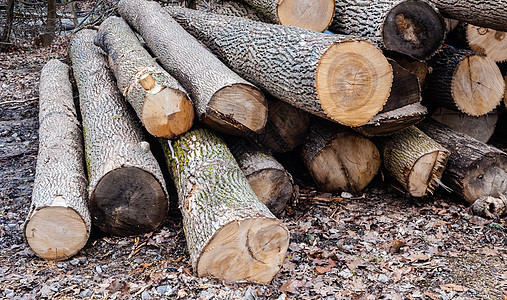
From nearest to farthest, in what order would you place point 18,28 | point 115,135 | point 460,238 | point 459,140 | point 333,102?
point 333,102
point 460,238
point 115,135
point 459,140
point 18,28

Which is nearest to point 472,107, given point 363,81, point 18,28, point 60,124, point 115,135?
point 363,81

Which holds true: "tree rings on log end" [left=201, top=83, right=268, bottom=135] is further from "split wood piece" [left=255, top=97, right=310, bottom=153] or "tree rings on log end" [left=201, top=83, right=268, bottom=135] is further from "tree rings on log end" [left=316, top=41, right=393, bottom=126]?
"tree rings on log end" [left=316, top=41, right=393, bottom=126]

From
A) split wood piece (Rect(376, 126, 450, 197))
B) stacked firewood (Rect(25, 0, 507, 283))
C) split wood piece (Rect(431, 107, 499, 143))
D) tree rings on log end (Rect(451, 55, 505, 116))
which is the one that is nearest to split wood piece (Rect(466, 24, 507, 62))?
stacked firewood (Rect(25, 0, 507, 283))

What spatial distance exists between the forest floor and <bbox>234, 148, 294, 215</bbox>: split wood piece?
0.23m

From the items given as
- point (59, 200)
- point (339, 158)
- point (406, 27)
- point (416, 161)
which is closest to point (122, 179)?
point (59, 200)

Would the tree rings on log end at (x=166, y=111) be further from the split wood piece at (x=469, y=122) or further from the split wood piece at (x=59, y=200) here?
the split wood piece at (x=469, y=122)

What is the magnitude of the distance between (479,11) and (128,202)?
390cm

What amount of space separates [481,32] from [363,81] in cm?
256

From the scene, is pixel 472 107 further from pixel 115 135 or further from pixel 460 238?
pixel 115 135

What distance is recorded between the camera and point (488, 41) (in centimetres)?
522

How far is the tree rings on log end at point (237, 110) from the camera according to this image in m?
3.80

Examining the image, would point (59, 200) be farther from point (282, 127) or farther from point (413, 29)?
point (413, 29)

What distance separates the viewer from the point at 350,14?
4801 millimetres

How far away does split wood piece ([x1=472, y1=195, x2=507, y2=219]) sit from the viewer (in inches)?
169
